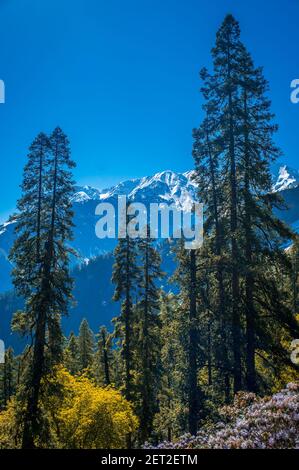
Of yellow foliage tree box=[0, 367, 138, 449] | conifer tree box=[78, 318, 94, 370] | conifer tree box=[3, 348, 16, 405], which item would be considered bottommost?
yellow foliage tree box=[0, 367, 138, 449]

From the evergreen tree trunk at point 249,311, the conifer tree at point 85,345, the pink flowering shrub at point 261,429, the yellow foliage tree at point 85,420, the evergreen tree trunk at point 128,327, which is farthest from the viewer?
the conifer tree at point 85,345

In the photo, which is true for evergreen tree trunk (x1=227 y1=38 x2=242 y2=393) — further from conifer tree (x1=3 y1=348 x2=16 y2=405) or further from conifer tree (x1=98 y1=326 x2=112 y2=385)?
conifer tree (x1=3 y1=348 x2=16 y2=405)

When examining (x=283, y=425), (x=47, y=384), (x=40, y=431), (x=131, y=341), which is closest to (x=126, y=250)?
(x=131, y=341)

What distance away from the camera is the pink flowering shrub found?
10188 mm

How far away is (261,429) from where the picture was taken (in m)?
10.9

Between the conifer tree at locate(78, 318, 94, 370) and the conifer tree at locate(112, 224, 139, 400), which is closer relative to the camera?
the conifer tree at locate(112, 224, 139, 400)

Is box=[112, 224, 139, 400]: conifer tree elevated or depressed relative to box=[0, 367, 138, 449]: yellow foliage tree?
elevated

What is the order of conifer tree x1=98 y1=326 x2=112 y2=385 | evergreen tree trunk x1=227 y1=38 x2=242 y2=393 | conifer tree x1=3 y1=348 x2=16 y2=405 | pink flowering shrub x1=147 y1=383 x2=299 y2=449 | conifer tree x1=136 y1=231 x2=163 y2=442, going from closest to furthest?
pink flowering shrub x1=147 y1=383 x2=299 y2=449 < evergreen tree trunk x1=227 y1=38 x2=242 y2=393 < conifer tree x1=136 y1=231 x2=163 y2=442 < conifer tree x1=98 y1=326 x2=112 y2=385 < conifer tree x1=3 y1=348 x2=16 y2=405

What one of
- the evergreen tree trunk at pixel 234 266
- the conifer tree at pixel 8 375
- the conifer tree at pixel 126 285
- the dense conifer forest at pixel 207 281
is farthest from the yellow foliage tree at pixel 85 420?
the conifer tree at pixel 8 375

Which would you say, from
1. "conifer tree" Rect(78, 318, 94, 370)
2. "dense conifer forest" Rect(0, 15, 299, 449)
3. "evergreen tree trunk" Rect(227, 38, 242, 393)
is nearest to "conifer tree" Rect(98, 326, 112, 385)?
"conifer tree" Rect(78, 318, 94, 370)

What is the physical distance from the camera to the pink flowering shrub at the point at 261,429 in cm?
1019

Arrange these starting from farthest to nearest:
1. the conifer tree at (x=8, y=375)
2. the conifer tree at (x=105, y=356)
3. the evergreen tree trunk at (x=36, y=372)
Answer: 1. the conifer tree at (x=8, y=375)
2. the conifer tree at (x=105, y=356)
3. the evergreen tree trunk at (x=36, y=372)

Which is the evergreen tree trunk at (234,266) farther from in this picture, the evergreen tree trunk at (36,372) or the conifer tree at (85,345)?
the conifer tree at (85,345)
